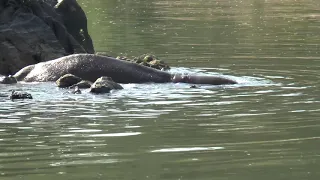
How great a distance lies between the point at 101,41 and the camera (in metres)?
28.1

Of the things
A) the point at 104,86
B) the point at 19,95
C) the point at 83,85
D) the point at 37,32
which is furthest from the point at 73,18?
the point at 19,95

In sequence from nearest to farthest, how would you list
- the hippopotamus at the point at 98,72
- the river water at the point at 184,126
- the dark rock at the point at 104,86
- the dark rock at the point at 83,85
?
1. the river water at the point at 184,126
2. the dark rock at the point at 104,86
3. the dark rock at the point at 83,85
4. the hippopotamus at the point at 98,72

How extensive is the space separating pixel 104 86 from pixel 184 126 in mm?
4286

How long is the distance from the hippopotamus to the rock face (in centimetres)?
172

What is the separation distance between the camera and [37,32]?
65.3 ft

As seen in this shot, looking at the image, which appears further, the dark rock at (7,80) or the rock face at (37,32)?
the rock face at (37,32)

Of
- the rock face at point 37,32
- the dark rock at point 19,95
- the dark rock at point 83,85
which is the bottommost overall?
the dark rock at point 83,85

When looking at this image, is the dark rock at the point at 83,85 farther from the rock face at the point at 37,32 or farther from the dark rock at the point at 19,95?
the rock face at the point at 37,32

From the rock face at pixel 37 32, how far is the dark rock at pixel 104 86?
421 centimetres

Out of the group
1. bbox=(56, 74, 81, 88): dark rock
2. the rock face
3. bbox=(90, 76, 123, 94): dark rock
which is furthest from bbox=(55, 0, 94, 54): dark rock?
bbox=(90, 76, 123, 94): dark rock

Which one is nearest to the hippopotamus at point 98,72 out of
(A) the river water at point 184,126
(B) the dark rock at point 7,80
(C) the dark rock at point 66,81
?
(B) the dark rock at point 7,80

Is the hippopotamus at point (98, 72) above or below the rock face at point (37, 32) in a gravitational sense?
below

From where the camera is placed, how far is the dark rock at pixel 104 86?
15216mm

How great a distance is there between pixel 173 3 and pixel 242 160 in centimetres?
4409
